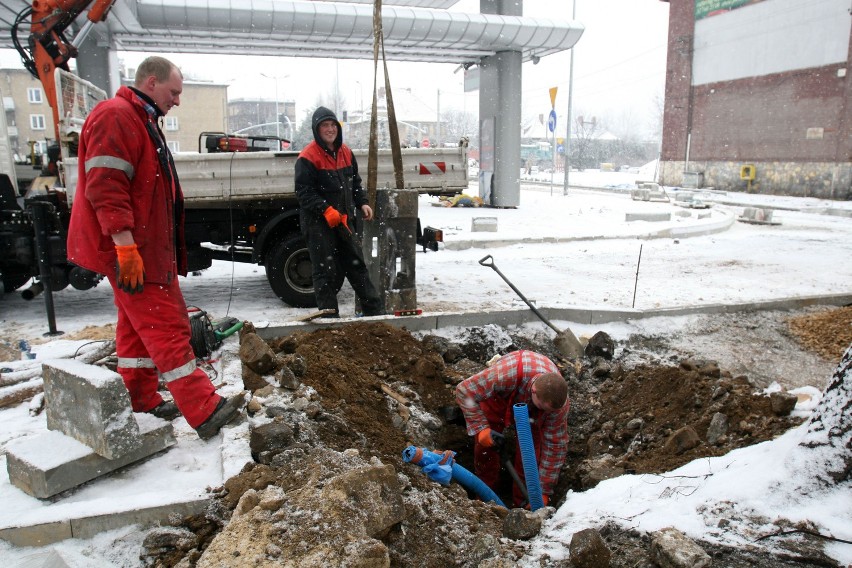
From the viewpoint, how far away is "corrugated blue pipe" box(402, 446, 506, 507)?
3182 millimetres

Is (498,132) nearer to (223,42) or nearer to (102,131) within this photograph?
(223,42)

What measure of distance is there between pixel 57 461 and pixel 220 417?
0.72 m

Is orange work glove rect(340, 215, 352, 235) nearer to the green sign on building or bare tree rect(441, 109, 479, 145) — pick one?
the green sign on building

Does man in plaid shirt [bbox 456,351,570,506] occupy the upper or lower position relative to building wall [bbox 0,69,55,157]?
lower

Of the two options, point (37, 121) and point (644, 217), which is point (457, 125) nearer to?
point (37, 121)

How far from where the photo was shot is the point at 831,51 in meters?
21.6

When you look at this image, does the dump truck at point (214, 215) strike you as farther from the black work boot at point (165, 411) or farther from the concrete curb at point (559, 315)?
the black work boot at point (165, 411)

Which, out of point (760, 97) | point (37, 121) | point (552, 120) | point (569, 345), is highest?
point (37, 121)

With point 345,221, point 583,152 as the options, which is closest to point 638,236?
point 345,221

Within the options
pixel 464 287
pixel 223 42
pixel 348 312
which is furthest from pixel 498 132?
pixel 348 312

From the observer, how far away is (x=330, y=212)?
500 cm

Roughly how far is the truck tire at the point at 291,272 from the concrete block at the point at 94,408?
11.0ft

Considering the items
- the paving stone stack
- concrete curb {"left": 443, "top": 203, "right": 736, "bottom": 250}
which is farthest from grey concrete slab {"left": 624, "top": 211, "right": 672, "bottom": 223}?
the paving stone stack

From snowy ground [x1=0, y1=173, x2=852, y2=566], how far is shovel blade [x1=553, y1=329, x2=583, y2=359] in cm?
40
